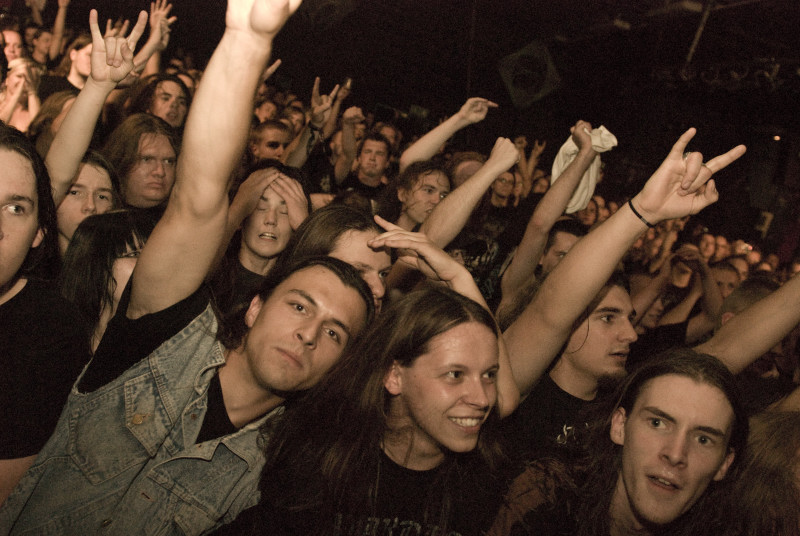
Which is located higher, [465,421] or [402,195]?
[402,195]

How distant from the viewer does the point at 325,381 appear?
171 centimetres

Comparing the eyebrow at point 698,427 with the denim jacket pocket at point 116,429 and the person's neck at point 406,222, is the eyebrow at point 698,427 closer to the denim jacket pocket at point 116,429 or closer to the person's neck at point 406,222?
the denim jacket pocket at point 116,429

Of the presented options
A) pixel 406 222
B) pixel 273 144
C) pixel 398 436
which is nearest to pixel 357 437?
pixel 398 436

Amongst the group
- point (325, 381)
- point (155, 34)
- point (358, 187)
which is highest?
point (155, 34)

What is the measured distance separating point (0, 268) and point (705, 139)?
11041 mm

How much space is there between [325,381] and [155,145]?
1.75 metres

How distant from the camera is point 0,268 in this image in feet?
4.35

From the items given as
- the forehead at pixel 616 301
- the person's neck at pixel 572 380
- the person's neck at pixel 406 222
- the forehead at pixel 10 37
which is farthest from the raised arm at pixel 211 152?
the forehead at pixel 10 37

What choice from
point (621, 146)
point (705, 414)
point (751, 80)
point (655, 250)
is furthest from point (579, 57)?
point (705, 414)

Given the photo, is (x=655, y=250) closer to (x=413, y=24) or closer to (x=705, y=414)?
(x=413, y=24)

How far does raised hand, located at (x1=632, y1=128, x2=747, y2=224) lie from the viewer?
1601 millimetres

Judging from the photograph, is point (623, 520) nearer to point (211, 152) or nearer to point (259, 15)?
point (211, 152)

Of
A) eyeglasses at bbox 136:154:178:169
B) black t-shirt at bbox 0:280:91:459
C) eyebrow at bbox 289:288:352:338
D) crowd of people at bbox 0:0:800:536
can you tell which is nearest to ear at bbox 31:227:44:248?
crowd of people at bbox 0:0:800:536

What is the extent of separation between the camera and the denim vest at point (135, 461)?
56.2 inches
